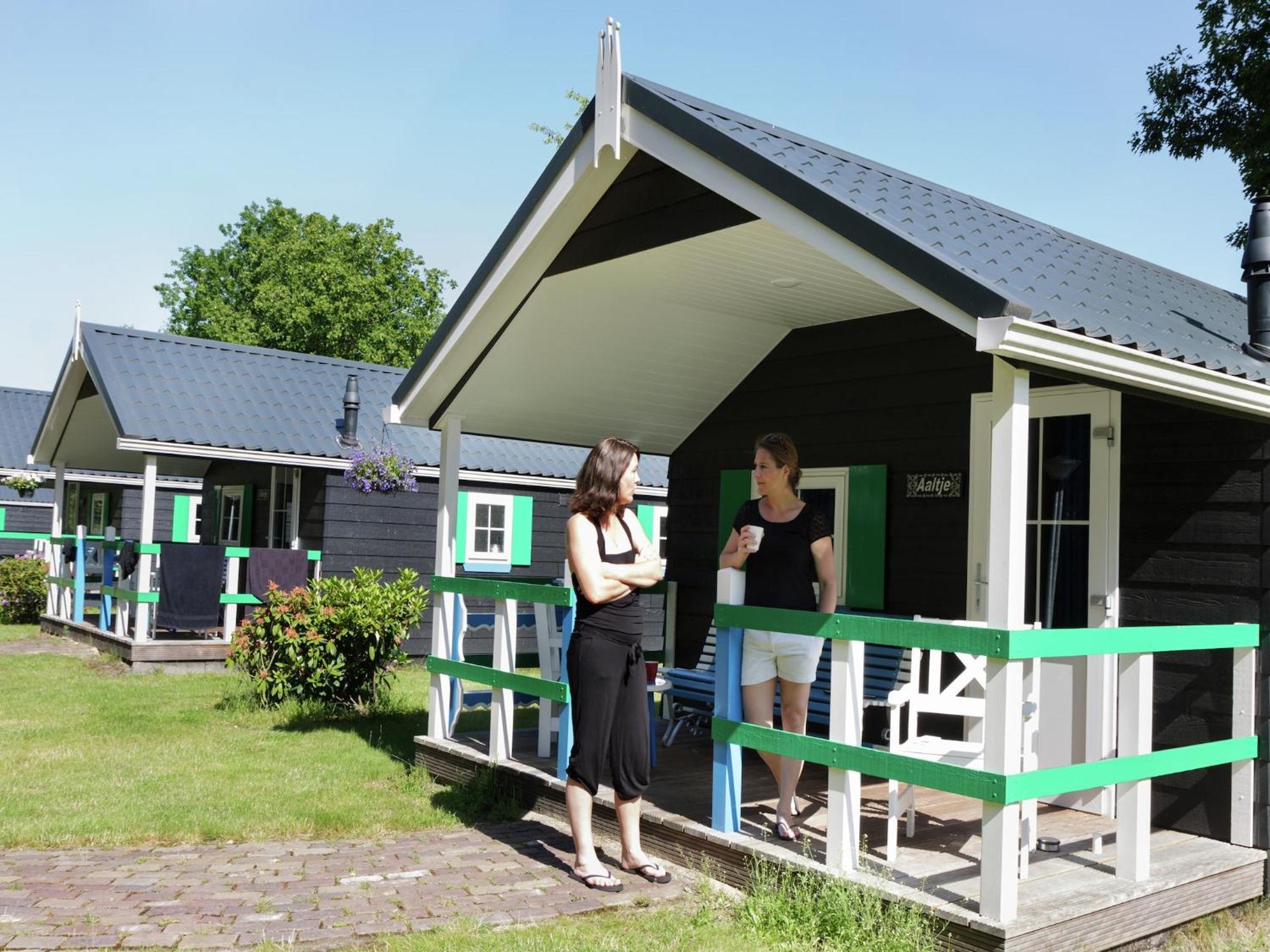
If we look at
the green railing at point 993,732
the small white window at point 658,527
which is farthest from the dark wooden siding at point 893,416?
the small white window at point 658,527

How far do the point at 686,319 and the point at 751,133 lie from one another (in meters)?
1.97

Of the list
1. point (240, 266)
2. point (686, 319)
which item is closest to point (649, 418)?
Result: point (686, 319)

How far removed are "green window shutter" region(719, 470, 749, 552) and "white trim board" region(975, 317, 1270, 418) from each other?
12.1 feet

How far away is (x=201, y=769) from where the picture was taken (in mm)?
7258

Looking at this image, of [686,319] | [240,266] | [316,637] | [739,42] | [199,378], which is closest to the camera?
→ [686,319]

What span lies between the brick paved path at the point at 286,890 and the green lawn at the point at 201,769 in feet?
1.16

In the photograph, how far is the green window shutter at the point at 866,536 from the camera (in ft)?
23.6

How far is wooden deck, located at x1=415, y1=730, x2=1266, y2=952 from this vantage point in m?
4.07

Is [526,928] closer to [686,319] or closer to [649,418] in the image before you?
[686,319]

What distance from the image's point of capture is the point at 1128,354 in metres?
4.34

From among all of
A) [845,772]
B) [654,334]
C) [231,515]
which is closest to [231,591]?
[231,515]

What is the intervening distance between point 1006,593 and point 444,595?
13.6 ft

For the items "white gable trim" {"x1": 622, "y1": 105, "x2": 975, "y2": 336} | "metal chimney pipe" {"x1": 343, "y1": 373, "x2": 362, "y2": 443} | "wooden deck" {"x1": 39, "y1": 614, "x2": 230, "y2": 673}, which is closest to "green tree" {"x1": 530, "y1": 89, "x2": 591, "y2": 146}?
"metal chimney pipe" {"x1": 343, "y1": 373, "x2": 362, "y2": 443}

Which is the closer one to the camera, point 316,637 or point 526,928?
point 526,928
